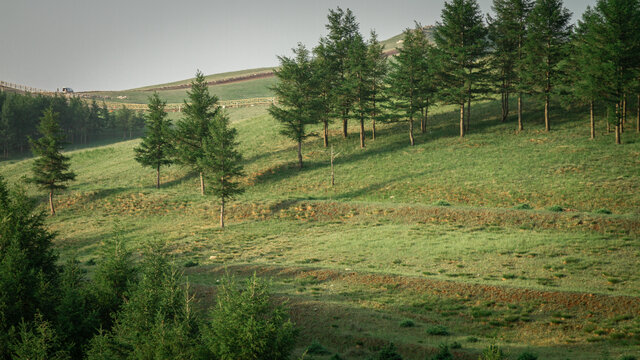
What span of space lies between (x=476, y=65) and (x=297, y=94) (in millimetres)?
25520

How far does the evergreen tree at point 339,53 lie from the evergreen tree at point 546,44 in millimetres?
24458

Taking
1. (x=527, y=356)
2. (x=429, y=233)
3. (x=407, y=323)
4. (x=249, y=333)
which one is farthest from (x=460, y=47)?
(x=249, y=333)

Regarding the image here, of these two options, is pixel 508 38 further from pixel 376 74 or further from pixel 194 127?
pixel 194 127

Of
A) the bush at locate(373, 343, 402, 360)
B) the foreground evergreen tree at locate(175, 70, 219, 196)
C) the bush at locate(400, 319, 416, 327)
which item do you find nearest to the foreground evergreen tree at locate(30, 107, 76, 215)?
the foreground evergreen tree at locate(175, 70, 219, 196)

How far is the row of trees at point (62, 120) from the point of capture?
92.7m

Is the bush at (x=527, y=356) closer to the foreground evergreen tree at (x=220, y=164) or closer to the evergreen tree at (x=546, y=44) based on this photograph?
the foreground evergreen tree at (x=220, y=164)

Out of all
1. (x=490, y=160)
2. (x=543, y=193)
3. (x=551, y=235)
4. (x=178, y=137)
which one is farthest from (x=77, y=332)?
(x=490, y=160)

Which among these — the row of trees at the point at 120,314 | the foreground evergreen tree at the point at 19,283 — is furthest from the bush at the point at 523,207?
the foreground evergreen tree at the point at 19,283

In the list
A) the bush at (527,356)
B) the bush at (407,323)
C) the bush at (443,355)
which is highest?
the bush at (443,355)

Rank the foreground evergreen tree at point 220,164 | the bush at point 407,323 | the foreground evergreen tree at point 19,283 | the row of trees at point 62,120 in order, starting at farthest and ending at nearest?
the row of trees at point 62,120 → the foreground evergreen tree at point 220,164 → the foreground evergreen tree at point 19,283 → the bush at point 407,323

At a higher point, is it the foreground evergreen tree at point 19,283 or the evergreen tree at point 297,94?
the evergreen tree at point 297,94

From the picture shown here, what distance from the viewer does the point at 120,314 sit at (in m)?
18.5

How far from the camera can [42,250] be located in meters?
25.4

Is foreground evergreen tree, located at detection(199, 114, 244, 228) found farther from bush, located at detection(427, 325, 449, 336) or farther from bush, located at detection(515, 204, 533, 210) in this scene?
bush, located at detection(427, 325, 449, 336)
